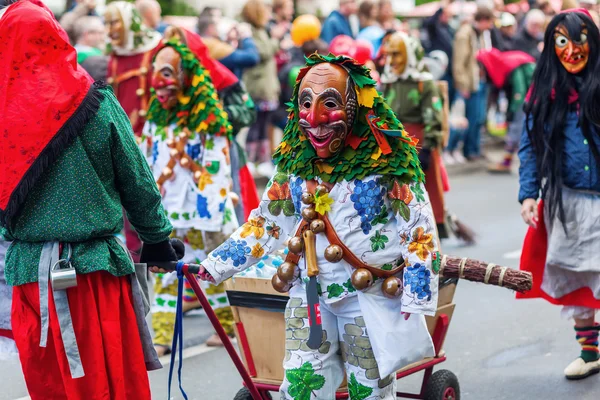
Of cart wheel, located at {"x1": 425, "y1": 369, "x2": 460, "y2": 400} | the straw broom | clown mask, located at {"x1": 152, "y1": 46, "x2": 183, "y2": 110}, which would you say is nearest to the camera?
the straw broom

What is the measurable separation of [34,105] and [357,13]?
989 centimetres

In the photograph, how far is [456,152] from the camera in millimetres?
14742

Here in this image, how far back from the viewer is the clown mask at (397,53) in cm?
870

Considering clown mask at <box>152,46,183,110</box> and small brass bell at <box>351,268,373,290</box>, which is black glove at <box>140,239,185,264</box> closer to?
small brass bell at <box>351,268,373,290</box>

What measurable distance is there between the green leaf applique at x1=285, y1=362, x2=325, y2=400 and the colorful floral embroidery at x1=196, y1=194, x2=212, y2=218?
2.43 meters

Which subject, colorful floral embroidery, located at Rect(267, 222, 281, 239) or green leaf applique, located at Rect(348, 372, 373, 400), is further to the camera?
colorful floral embroidery, located at Rect(267, 222, 281, 239)

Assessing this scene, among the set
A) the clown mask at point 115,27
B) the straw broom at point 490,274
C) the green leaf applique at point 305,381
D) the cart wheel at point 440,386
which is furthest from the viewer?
the clown mask at point 115,27

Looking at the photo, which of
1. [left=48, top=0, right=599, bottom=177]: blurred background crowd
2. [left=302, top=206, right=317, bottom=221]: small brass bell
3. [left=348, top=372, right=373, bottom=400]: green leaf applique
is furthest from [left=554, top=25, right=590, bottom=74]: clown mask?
[left=48, top=0, right=599, bottom=177]: blurred background crowd

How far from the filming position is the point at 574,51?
219 inches

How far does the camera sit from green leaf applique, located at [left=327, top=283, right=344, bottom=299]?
13.8ft

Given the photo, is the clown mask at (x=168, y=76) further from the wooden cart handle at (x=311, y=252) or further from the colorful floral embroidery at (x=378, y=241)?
the colorful floral embroidery at (x=378, y=241)

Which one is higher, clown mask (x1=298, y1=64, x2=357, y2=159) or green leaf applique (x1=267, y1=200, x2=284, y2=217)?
clown mask (x1=298, y1=64, x2=357, y2=159)

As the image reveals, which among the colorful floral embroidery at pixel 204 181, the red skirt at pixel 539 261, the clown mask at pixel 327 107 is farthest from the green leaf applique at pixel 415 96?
the clown mask at pixel 327 107

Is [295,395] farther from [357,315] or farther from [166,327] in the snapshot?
[166,327]
